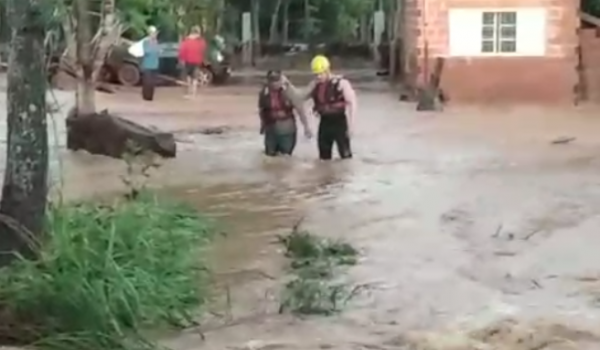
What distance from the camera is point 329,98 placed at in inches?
712

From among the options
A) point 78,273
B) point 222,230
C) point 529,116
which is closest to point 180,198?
point 222,230

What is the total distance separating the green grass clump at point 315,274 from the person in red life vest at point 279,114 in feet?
21.8

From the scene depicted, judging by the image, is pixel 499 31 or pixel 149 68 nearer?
pixel 499 31

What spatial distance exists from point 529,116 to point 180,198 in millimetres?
13663

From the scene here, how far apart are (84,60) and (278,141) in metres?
3.74

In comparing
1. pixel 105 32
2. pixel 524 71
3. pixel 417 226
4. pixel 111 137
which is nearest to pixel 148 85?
pixel 524 71

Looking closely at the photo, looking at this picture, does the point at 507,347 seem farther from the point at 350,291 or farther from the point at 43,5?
the point at 43,5

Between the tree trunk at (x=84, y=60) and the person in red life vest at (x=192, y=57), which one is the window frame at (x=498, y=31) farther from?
the tree trunk at (x=84, y=60)

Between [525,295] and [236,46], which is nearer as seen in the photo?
[525,295]

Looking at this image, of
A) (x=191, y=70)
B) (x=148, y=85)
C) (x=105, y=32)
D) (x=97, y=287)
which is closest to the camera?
(x=97, y=287)

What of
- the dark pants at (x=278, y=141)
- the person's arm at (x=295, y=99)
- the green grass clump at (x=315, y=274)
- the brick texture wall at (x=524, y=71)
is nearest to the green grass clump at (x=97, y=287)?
the green grass clump at (x=315, y=274)

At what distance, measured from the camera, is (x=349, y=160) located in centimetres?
1844

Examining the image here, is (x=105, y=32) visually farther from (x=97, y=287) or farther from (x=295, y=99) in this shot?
(x=97, y=287)

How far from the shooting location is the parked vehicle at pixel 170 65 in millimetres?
34562
